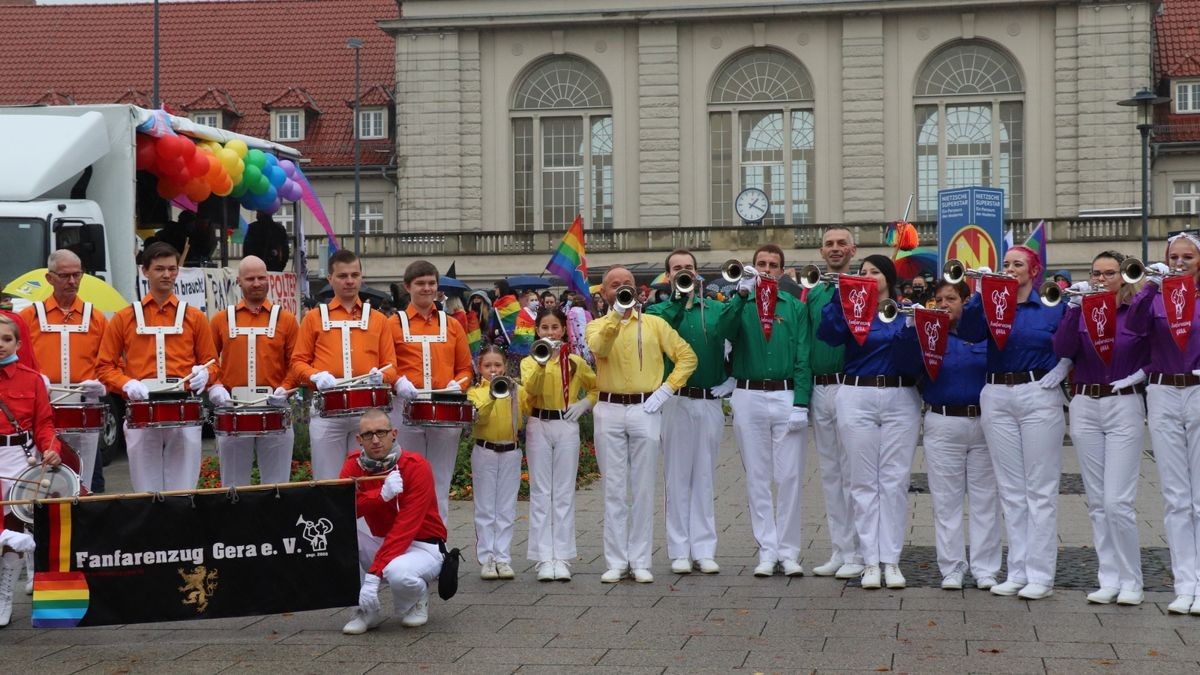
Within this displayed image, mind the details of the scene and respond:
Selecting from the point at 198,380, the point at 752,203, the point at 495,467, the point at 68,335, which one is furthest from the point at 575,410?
the point at 752,203

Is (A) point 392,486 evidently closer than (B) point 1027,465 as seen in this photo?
Yes

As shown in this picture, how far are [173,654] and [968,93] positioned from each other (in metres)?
49.1

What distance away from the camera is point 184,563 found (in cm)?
962

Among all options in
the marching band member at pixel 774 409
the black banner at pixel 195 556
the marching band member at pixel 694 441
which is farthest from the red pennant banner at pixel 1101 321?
the black banner at pixel 195 556

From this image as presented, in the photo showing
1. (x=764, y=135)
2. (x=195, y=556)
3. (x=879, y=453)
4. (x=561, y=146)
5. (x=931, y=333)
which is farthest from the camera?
(x=561, y=146)

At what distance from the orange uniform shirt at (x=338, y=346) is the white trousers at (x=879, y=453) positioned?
2980 mm

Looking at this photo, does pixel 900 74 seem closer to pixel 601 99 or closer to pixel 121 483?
pixel 601 99

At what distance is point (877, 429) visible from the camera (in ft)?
37.0

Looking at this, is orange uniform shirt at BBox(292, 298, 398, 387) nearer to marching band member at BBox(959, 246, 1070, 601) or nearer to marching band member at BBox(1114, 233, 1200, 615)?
marching band member at BBox(959, 246, 1070, 601)

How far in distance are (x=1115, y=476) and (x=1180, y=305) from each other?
3.59ft

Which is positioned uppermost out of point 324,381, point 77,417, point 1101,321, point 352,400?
point 1101,321

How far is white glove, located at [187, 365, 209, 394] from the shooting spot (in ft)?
36.4

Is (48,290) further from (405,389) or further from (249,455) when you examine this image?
(405,389)

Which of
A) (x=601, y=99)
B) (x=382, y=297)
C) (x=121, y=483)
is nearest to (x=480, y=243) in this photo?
(x=601, y=99)
